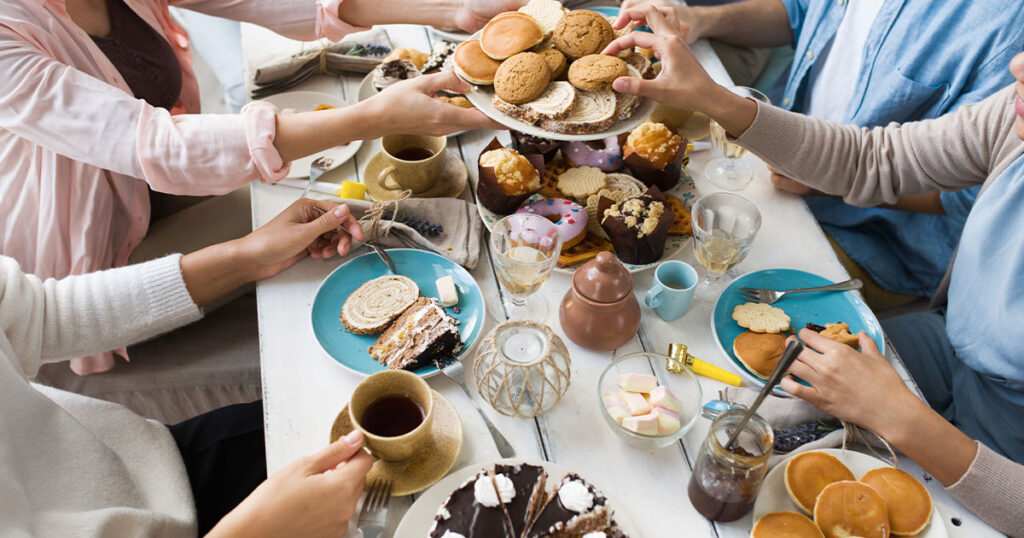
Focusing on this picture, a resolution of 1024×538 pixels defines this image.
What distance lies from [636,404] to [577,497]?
22cm

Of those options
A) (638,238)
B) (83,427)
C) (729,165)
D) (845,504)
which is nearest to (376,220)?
(638,238)

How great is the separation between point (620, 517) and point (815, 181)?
974mm

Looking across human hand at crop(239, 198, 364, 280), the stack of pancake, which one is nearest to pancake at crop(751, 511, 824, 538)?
the stack of pancake

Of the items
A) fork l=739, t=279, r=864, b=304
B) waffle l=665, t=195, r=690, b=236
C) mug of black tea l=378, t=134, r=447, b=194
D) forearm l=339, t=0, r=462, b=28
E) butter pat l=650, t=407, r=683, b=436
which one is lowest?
fork l=739, t=279, r=864, b=304

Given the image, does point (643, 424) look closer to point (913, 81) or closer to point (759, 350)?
point (759, 350)

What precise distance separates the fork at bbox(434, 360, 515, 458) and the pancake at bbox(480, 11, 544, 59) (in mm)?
705

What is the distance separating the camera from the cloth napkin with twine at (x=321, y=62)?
1.82 m

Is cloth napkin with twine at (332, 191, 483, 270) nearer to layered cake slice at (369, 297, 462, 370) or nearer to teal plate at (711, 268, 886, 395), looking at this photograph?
layered cake slice at (369, 297, 462, 370)

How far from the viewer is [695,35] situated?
2.06 m

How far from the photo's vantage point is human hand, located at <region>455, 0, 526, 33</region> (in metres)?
1.85

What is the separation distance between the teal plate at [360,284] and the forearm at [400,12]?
81 cm

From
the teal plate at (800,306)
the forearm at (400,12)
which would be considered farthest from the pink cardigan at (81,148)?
the teal plate at (800,306)

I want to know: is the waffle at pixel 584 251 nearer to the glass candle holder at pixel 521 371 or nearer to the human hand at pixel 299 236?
the glass candle holder at pixel 521 371

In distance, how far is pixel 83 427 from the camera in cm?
119
